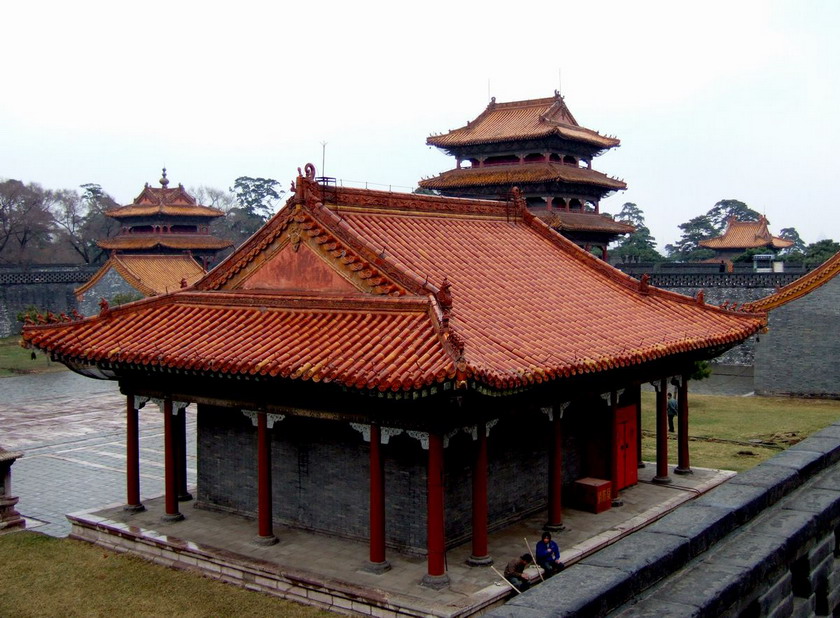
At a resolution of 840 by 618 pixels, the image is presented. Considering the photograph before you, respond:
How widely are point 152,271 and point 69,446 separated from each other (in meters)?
29.6

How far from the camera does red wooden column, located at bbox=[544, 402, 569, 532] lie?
14.9 m

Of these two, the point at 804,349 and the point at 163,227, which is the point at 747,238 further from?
the point at 163,227

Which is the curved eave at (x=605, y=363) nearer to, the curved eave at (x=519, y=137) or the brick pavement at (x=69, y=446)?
the brick pavement at (x=69, y=446)

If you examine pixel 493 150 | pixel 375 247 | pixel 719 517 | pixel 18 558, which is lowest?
pixel 18 558

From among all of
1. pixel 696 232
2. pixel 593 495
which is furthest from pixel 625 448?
pixel 696 232

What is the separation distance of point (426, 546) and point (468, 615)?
2045mm

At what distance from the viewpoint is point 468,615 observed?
1153 cm

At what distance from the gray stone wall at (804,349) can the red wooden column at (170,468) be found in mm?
27824

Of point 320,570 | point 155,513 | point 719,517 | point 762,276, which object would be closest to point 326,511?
point 320,570

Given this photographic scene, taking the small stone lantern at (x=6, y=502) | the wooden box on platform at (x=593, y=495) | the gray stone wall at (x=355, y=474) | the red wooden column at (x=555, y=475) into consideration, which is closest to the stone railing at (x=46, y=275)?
the small stone lantern at (x=6, y=502)

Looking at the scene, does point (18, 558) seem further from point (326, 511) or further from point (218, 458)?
point (326, 511)

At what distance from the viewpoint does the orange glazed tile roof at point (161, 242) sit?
60281 mm

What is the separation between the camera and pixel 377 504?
1288 centimetres

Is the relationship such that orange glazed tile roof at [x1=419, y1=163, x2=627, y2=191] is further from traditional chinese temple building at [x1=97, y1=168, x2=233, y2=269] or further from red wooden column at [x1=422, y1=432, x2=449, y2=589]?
red wooden column at [x1=422, y1=432, x2=449, y2=589]
